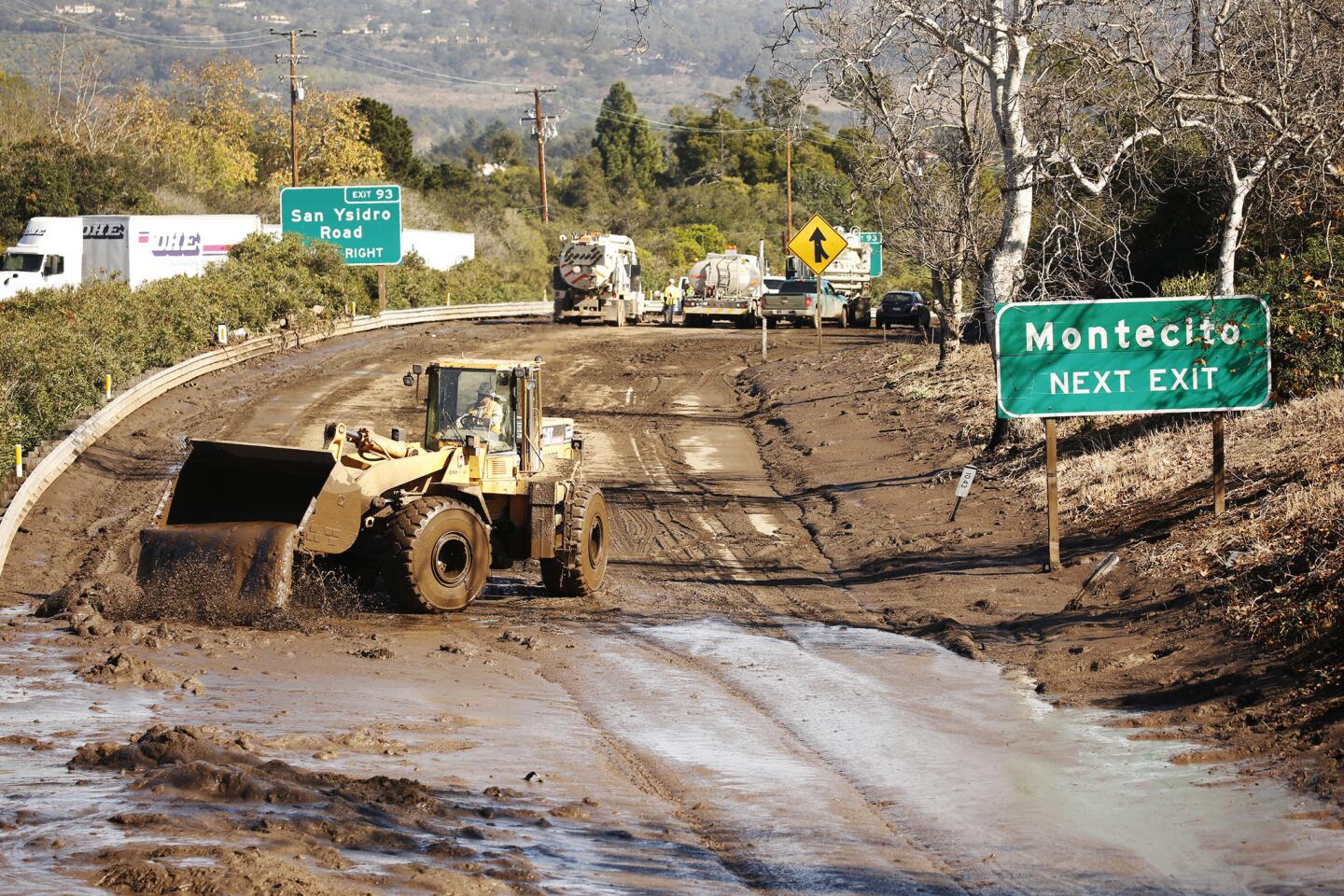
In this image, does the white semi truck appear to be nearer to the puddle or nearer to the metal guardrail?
the metal guardrail

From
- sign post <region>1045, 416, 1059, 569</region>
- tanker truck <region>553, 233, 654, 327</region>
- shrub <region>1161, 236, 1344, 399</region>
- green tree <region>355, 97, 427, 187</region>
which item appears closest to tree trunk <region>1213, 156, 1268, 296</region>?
shrub <region>1161, 236, 1344, 399</region>

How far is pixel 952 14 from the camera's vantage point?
19.1 m

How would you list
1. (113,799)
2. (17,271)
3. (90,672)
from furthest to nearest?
1. (17,271)
2. (90,672)
3. (113,799)

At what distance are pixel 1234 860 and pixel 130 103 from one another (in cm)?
8475

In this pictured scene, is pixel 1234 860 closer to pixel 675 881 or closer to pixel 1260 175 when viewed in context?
pixel 675 881

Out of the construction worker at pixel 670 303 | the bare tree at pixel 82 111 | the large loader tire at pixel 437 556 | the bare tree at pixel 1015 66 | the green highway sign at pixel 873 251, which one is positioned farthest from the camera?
the bare tree at pixel 82 111

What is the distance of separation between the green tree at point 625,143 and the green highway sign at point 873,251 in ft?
265

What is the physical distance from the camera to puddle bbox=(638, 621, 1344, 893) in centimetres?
733

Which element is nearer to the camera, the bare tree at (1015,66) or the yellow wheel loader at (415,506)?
the yellow wheel loader at (415,506)

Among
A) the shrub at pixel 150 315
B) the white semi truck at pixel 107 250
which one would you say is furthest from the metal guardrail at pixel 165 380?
the white semi truck at pixel 107 250

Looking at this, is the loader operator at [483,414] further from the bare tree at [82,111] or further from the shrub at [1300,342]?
the bare tree at [82,111]

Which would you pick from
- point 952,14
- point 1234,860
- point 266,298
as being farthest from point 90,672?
point 266,298

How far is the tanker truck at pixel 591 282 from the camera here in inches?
1959

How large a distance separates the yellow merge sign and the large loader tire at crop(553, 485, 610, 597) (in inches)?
705
